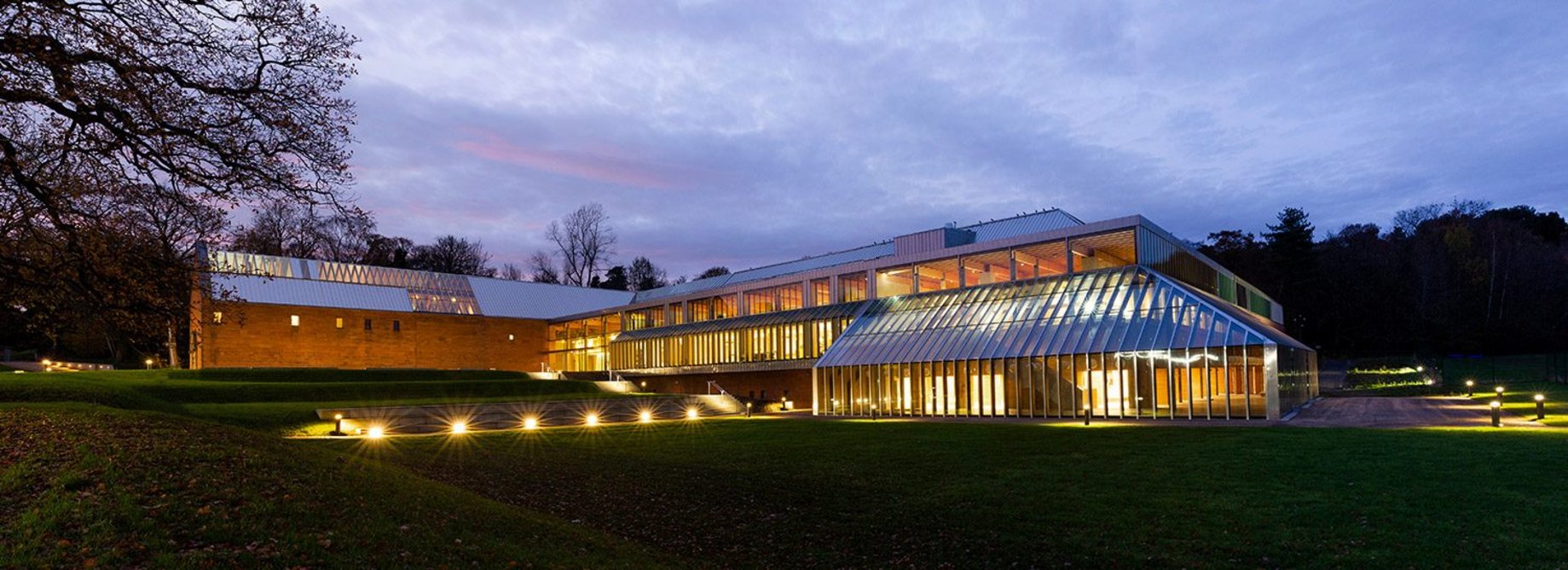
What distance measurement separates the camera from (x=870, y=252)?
56.5 meters

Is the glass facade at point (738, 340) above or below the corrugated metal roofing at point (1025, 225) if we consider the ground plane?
below

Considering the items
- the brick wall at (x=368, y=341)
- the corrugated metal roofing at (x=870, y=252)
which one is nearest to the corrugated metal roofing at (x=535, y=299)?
the brick wall at (x=368, y=341)

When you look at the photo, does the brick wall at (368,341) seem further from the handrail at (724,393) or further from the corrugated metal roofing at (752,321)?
the handrail at (724,393)

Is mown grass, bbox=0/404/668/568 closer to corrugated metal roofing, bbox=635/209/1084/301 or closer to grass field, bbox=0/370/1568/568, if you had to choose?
grass field, bbox=0/370/1568/568

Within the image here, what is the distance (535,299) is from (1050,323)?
4485cm

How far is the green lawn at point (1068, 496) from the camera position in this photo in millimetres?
9633

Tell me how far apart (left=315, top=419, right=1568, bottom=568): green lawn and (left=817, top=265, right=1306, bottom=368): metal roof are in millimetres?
7828

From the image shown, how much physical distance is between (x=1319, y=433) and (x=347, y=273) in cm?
5622

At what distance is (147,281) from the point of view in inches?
449

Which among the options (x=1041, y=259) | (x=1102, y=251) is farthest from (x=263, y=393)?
(x=1102, y=251)

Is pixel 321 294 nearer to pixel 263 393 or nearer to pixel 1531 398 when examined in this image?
pixel 263 393

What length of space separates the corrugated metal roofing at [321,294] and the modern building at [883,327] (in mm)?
142

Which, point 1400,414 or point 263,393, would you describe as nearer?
point 1400,414

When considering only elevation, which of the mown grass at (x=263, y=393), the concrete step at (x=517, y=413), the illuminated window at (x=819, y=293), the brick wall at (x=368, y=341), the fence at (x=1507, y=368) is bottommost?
the fence at (x=1507, y=368)
